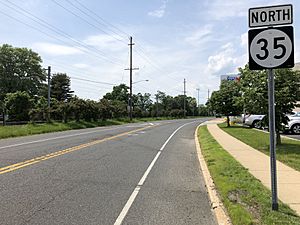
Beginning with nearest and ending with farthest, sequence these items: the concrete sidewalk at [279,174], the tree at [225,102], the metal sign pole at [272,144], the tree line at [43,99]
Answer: the metal sign pole at [272,144] → the concrete sidewalk at [279,174] → the tree at [225,102] → the tree line at [43,99]

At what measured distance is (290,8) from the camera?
575 cm

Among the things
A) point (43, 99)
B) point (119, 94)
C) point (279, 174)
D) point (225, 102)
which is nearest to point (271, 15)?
point (279, 174)

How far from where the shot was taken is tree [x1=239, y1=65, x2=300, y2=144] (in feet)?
47.3

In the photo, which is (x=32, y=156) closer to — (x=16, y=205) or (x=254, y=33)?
(x=16, y=205)

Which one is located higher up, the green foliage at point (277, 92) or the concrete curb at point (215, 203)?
the green foliage at point (277, 92)

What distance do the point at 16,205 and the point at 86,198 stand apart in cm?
130

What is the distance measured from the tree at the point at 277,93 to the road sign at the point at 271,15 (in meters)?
8.76

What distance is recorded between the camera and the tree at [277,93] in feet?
47.3

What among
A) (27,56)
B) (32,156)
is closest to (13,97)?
(27,56)

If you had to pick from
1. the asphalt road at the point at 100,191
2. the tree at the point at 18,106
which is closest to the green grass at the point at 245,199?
the asphalt road at the point at 100,191

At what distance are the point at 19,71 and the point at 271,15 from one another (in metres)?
80.3

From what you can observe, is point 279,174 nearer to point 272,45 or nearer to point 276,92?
point 272,45

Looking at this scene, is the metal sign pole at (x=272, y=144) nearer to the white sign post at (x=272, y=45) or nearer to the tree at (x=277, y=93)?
the white sign post at (x=272, y=45)

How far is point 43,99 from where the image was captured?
69125mm
